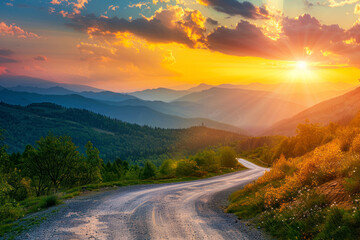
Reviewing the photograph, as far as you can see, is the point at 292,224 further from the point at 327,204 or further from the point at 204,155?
the point at 204,155

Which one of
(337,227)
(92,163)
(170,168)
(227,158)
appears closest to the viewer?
(337,227)

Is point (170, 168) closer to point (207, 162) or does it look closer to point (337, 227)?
point (207, 162)

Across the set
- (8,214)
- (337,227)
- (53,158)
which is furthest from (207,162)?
(337,227)

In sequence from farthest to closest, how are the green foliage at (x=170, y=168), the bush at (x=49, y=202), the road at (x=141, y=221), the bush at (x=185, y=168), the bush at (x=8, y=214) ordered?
the green foliage at (x=170, y=168) → the bush at (x=185, y=168) → the bush at (x=49, y=202) → the bush at (x=8, y=214) → the road at (x=141, y=221)

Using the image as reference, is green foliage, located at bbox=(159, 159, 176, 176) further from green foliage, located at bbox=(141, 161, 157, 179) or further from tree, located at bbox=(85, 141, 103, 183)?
green foliage, located at bbox=(141, 161, 157, 179)

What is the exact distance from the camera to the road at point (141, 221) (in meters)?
10.1

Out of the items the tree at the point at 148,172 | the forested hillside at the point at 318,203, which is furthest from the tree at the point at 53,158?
the tree at the point at 148,172

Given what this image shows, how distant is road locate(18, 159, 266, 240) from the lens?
33.3 feet

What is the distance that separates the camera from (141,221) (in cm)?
1208

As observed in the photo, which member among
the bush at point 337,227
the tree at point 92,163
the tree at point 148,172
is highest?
the bush at point 337,227

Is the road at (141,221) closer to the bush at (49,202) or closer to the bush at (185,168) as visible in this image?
the bush at (49,202)

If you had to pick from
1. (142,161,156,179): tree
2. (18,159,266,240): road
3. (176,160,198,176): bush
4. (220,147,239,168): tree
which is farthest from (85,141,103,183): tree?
(220,147,239,168): tree

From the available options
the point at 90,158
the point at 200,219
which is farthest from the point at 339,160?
the point at 90,158

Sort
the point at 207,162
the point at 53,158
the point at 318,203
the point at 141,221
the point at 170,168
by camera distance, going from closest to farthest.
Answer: the point at 318,203, the point at 141,221, the point at 53,158, the point at 207,162, the point at 170,168
